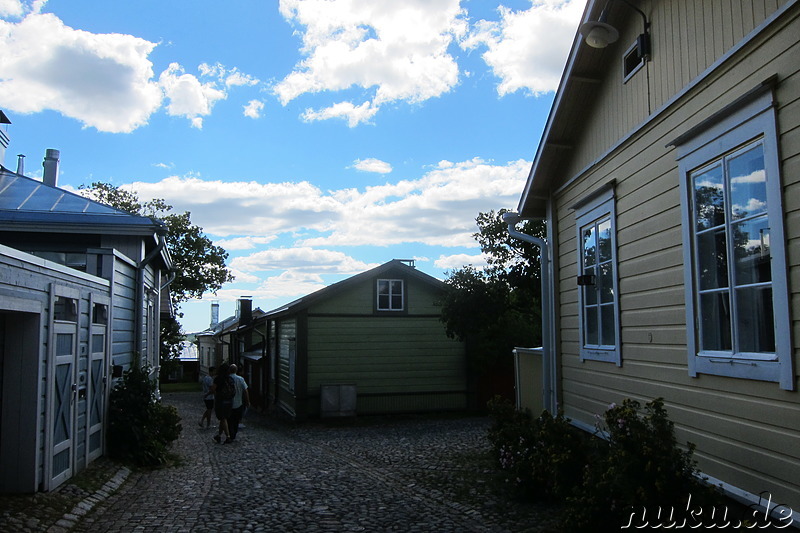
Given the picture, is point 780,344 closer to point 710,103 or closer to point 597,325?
point 710,103

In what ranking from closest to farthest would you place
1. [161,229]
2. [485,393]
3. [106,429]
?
[106,429]
[161,229]
[485,393]

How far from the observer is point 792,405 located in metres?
4.48

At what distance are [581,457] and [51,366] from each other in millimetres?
5933

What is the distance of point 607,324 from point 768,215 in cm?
345

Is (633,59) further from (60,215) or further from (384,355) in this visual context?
(384,355)

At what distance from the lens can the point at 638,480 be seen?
5.14m

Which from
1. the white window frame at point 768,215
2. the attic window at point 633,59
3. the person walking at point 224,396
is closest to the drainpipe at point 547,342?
the attic window at point 633,59

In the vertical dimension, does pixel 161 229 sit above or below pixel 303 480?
above

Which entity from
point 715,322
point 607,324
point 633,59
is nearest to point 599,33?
point 633,59

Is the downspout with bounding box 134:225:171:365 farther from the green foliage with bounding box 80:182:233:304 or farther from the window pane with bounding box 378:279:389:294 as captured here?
the green foliage with bounding box 80:182:233:304

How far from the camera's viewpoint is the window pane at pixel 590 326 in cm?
843

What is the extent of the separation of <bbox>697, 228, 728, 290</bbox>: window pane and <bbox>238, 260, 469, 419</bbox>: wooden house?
1618 cm

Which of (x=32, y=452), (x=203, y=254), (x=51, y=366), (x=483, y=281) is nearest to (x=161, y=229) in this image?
(x=51, y=366)

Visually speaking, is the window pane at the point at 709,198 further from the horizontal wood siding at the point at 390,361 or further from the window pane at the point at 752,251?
the horizontal wood siding at the point at 390,361
